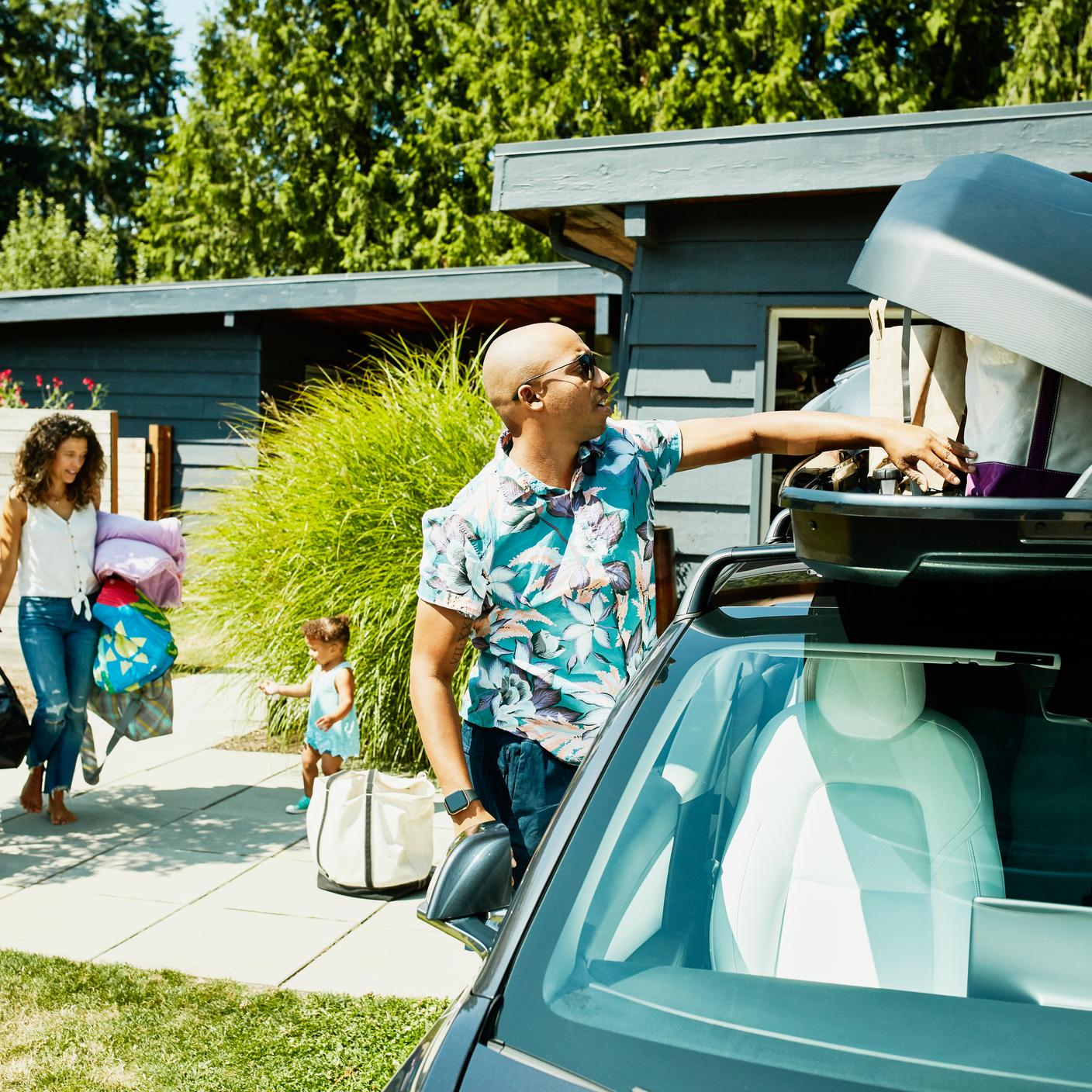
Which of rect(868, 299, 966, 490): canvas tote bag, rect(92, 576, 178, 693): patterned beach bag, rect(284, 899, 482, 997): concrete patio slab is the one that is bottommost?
rect(284, 899, 482, 997): concrete patio slab

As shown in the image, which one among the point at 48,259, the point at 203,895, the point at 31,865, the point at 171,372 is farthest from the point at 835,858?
the point at 48,259

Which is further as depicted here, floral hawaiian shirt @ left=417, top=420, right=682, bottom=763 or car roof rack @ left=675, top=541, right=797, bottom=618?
floral hawaiian shirt @ left=417, top=420, right=682, bottom=763

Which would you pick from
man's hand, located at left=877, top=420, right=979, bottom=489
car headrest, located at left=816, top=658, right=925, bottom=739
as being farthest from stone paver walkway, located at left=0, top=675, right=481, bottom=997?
man's hand, located at left=877, top=420, right=979, bottom=489

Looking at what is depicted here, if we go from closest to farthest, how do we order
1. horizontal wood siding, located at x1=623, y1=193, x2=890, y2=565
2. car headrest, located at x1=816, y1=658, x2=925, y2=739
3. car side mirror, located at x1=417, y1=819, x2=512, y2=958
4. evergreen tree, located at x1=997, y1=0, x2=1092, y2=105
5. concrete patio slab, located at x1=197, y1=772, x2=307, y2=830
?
car side mirror, located at x1=417, y1=819, x2=512, y2=958
car headrest, located at x1=816, y1=658, x2=925, y2=739
concrete patio slab, located at x1=197, y1=772, x2=307, y2=830
horizontal wood siding, located at x1=623, y1=193, x2=890, y2=565
evergreen tree, located at x1=997, y1=0, x2=1092, y2=105

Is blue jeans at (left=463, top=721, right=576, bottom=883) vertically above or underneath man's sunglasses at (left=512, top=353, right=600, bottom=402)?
underneath

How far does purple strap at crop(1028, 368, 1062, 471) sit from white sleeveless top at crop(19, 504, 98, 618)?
15.6ft

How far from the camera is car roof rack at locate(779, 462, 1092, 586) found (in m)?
1.73

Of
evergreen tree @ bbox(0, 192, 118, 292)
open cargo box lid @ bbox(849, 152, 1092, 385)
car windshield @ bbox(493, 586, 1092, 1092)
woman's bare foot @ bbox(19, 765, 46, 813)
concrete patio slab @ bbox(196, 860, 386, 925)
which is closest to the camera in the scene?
car windshield @ bbox(493, 586, 1092, 1092)

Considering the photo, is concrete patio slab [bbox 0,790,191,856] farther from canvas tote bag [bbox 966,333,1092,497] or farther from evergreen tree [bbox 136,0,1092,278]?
evergreen tree [bbox 136,0,1092,278]

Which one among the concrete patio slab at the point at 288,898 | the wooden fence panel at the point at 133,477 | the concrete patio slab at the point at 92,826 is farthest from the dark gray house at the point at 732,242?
the wooden fence panel at the point at 133,477

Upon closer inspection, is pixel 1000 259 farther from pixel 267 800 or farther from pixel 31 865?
pixel 267 800

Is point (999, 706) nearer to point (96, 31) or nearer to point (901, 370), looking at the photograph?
point (901, 370)

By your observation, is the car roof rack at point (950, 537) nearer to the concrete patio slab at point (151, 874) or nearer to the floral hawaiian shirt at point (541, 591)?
the floral hawaiian shirt at point (541, 591)

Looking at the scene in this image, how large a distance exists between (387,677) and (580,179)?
284 centimetres
